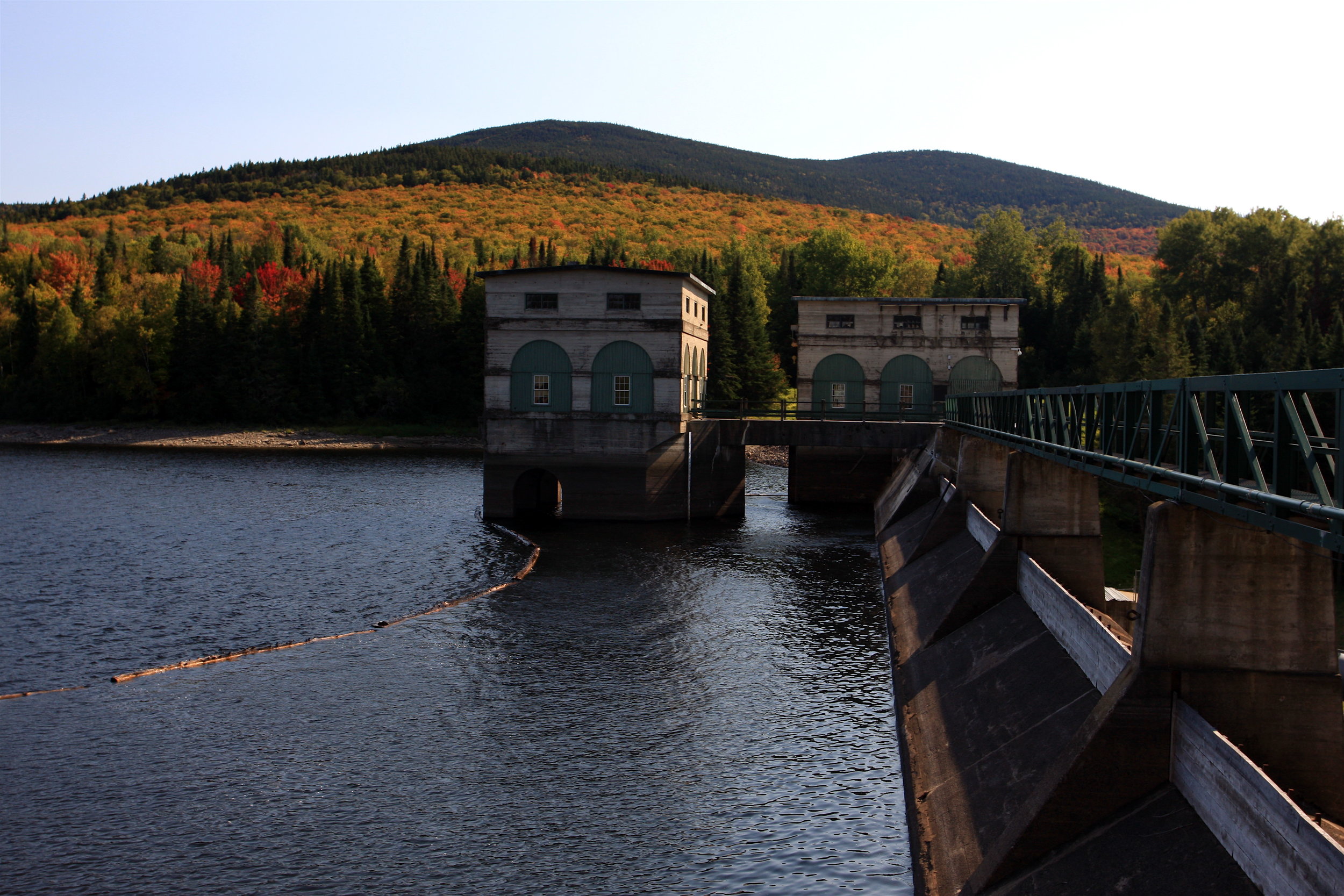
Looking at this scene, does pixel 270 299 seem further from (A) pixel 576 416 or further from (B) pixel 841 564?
(B) pixel 841 564

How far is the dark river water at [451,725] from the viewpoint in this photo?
15508mm

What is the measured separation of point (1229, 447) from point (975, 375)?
1910 inches

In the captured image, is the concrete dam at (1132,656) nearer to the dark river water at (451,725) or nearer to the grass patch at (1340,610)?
the dark river water at (451,725)

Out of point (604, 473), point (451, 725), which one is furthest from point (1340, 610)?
point (451, 725)

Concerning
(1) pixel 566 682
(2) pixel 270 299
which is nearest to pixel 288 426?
(2) pixel 270 299

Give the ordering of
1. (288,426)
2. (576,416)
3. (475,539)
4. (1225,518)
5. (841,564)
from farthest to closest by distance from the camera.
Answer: (288,426), (576,416), (475,539), (841,564), (1225,518)

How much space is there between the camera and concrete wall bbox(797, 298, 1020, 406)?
5850 centimetres

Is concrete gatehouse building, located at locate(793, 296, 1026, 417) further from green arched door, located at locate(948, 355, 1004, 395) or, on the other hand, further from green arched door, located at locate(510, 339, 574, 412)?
green arched door, located at locate(510, 339, 574, 412)

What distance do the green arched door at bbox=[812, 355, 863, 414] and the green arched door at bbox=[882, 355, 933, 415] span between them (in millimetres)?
1522

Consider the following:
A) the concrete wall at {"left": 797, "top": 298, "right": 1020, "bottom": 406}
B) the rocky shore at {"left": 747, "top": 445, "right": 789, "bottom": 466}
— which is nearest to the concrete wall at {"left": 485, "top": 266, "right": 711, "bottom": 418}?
the concrete wall at {"left": 797, "top": 298, "right": 1020, "bottom": 406}

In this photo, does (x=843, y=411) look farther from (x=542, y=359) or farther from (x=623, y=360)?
(x=542, y=359)

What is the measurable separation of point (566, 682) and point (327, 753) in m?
6.09

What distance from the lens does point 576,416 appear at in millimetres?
48188

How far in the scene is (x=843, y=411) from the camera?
188 feet
